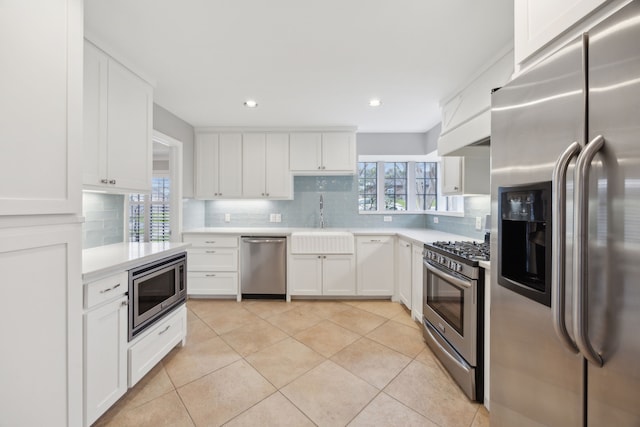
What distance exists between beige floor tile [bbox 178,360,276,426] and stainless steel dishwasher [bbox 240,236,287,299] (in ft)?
4.71

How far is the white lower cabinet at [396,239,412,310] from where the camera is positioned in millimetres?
3008

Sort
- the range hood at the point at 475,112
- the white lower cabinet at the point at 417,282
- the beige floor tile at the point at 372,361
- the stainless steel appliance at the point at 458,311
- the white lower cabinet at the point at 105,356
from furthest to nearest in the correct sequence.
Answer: the white lower cabinet at the point at 417,282
the beige floor tile at the point at 372,361
the range hood at the point at 475,112
the stainless steel appliance at the point at 458,311
the white lower cabinet at the point at 105,356

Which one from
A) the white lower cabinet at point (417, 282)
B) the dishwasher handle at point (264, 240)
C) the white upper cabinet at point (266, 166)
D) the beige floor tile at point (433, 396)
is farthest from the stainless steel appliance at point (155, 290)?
the white lower cabinet at point (417, 282)

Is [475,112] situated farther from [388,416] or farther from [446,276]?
[388,416]

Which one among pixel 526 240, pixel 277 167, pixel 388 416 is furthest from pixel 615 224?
pixel 277 167

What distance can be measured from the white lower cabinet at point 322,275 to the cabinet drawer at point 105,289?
200 cm

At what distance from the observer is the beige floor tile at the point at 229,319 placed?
2.71 m

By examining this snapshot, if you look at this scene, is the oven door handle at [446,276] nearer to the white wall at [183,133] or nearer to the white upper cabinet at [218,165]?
the white upper cabinet at [218,165]

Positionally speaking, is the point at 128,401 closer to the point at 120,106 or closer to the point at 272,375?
the point at 272,375

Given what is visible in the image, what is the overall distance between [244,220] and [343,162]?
5.84ft

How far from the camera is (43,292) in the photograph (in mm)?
1056

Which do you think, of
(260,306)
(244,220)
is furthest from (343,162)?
(260,306)

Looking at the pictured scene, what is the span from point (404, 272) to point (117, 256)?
2.83 meters

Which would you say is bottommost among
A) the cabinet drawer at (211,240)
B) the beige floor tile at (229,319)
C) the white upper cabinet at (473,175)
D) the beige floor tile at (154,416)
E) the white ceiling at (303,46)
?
the beige floor tile at (154,416)
